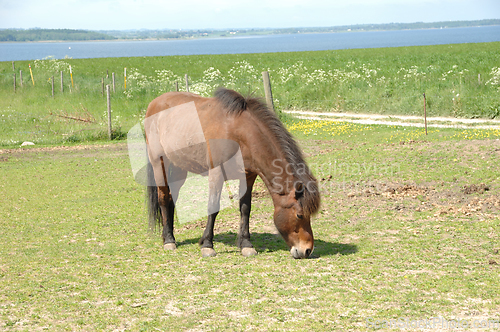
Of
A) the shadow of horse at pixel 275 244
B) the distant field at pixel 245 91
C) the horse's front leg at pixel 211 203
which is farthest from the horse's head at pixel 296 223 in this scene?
the distant field at pixel 245 91

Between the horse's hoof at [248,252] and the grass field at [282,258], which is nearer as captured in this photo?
the grass field at [282,258]

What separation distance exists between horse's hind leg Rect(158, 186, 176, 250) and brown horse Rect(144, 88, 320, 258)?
0.05ft

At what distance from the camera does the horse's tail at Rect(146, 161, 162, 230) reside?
285 inches

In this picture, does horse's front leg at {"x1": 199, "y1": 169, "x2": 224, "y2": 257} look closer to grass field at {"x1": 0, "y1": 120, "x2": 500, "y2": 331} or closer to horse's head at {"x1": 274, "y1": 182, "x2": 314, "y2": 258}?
grass field at {"x1": 0, "y1": 120, "x2": 500, "y2": 331}

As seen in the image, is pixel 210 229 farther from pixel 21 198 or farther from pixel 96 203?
pixel 21 198

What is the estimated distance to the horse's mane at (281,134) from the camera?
5.53 metres

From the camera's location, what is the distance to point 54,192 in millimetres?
10523

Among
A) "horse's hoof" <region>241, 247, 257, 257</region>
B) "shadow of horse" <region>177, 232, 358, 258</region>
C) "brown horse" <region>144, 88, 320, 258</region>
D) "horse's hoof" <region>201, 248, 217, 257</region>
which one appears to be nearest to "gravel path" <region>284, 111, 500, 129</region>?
"shadow of horse" <region>177, 232, 358, 258</region>

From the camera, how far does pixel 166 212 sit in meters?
7.04

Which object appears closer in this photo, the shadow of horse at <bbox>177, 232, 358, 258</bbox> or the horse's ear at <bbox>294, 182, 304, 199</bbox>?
the horse's ear at <bbox>294, 182, 304, 199</bbox>

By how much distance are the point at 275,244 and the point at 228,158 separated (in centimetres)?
152

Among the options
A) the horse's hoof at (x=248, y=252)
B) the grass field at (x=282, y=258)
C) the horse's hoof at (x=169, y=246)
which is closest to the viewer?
the grass field at (x=282, y=258)

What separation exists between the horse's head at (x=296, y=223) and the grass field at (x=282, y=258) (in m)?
0.22

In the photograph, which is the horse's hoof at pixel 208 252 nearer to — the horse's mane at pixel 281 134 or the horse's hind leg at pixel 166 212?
the horse's hind leg at pixel 166 212
